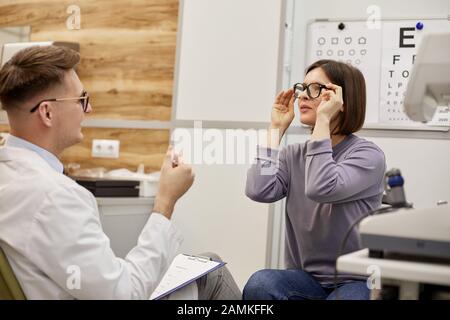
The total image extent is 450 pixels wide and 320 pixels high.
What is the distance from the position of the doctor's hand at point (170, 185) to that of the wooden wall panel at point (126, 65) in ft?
4.82

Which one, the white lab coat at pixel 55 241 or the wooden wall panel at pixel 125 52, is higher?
the wooden wall panel at pixel 125 52

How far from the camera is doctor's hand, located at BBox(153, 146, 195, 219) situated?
41.7 inches

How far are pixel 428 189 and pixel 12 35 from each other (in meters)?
2.54

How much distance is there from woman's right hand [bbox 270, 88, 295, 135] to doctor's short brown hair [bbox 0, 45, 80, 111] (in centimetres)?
84

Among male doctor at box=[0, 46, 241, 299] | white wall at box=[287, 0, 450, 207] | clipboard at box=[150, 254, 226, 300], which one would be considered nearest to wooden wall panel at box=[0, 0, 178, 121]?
white wall at box=[287, 0, 450, 207]

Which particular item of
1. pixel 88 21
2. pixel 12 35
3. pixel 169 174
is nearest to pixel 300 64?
pixel 88 21

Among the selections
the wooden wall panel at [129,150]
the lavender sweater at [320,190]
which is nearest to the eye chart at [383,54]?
the lavender sweater at [320,190]

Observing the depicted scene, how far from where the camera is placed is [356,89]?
158 centimetres

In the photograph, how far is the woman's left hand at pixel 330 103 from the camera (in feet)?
4.51

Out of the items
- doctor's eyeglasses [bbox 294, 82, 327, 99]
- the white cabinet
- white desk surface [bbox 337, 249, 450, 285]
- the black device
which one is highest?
doctor's eyeglasses [bbox 294, 82, 327, 99]

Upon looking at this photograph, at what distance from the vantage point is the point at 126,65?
8.64ft

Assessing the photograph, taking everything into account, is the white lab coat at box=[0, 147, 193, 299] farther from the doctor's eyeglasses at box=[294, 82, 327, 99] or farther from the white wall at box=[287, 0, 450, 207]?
the white wall at box=[287, 0, 450, 207]

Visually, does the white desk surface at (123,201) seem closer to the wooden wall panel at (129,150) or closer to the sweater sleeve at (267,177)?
the wooden wall panel at (129,150)

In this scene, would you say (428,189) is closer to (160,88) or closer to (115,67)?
(160,88)
